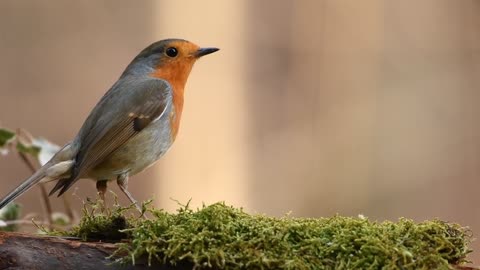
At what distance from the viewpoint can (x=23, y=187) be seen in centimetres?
343

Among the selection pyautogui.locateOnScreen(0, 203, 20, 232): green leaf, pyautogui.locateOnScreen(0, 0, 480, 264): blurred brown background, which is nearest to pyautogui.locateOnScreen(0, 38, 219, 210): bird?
pyautogui.locateOnScreen(0, 203, 20, 232): green leaf

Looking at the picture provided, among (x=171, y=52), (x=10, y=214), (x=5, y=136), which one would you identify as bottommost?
(x=10, y=214)

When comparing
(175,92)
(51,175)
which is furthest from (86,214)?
(175,92)

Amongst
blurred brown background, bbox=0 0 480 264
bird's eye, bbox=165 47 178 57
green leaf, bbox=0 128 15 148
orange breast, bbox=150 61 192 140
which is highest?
bird's eye, bbox=165 47 178 57

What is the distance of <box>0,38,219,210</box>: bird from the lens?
3.81 m

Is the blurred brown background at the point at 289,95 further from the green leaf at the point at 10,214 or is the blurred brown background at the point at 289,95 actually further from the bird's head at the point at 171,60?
the green leaf at the point at 10,214

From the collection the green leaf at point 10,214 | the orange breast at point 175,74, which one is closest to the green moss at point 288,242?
the green leaf at point 10,214

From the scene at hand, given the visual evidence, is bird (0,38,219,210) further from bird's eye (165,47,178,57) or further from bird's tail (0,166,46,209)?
bird's eye (165,47,178,57)

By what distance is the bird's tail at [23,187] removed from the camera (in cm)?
331

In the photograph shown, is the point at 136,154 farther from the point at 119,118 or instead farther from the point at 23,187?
the point at 23,187

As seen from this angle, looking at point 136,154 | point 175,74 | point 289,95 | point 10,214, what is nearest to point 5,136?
point 10,214

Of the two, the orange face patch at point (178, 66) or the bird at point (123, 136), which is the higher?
the orange face patch at point (178, 66)

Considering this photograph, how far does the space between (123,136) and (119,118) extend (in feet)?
0.34

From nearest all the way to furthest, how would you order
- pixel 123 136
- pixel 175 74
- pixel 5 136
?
pixel 5 136
pixel 123 136
pixel 175 74
